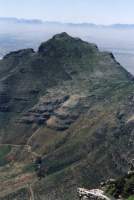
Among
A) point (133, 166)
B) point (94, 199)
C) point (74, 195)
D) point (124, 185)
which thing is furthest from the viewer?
point (74, 195)

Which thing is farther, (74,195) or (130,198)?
(74,195)

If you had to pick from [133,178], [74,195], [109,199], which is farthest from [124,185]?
[74,195]

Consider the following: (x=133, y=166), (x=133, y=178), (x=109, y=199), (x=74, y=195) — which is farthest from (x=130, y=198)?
(x=74, y=195)

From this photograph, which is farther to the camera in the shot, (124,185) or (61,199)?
(61,199)

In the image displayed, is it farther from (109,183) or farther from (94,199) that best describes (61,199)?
(94,199)

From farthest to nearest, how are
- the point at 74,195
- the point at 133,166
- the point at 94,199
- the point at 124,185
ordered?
the point at 74,195 < the point at 133,166 < the point at 124,185 < the point at 94,199

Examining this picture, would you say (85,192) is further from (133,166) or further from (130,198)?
(133,166)

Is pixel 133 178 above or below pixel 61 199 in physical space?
above

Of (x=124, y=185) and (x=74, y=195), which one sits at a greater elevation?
(x=124, y=185)
